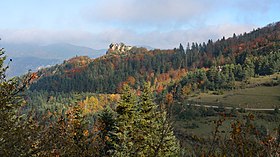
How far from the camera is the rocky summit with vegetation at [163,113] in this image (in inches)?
273

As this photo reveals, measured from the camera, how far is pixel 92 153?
54.0 ft

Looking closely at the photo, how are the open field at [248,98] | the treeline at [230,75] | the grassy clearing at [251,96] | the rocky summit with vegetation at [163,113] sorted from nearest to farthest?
1. the rocky summit with vegetation at [163,113]
2. the open field at [248,98]
3. the grassy clearing at [251,96]
4. the treeline at [230,75]

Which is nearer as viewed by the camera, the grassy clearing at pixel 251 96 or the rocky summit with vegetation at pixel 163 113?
the rocky summit with vegetation at pixel 163 113

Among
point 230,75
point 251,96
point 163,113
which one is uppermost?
point 230,75

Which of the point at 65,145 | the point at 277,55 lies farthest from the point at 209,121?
the point at 277,55

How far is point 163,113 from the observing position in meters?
5.42

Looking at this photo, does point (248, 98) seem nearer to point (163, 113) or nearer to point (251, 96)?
point (251, 96)

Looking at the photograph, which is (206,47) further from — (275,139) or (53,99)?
(275,139)

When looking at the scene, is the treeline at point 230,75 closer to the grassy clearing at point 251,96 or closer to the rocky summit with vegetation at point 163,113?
the rocky summit with vegetation at point 163,113

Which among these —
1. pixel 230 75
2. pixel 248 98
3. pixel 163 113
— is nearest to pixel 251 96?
pixel 248 98

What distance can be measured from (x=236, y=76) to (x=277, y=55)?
769 inches

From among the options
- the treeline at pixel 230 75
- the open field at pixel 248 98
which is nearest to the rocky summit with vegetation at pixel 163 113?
the open field at pixel 248 98

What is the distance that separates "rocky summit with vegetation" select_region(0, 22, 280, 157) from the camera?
22.7 ft

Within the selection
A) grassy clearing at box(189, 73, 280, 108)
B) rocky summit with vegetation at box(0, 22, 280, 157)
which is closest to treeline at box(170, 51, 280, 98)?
rocky summit with vegetation at box(0, 22, 280, 157)
